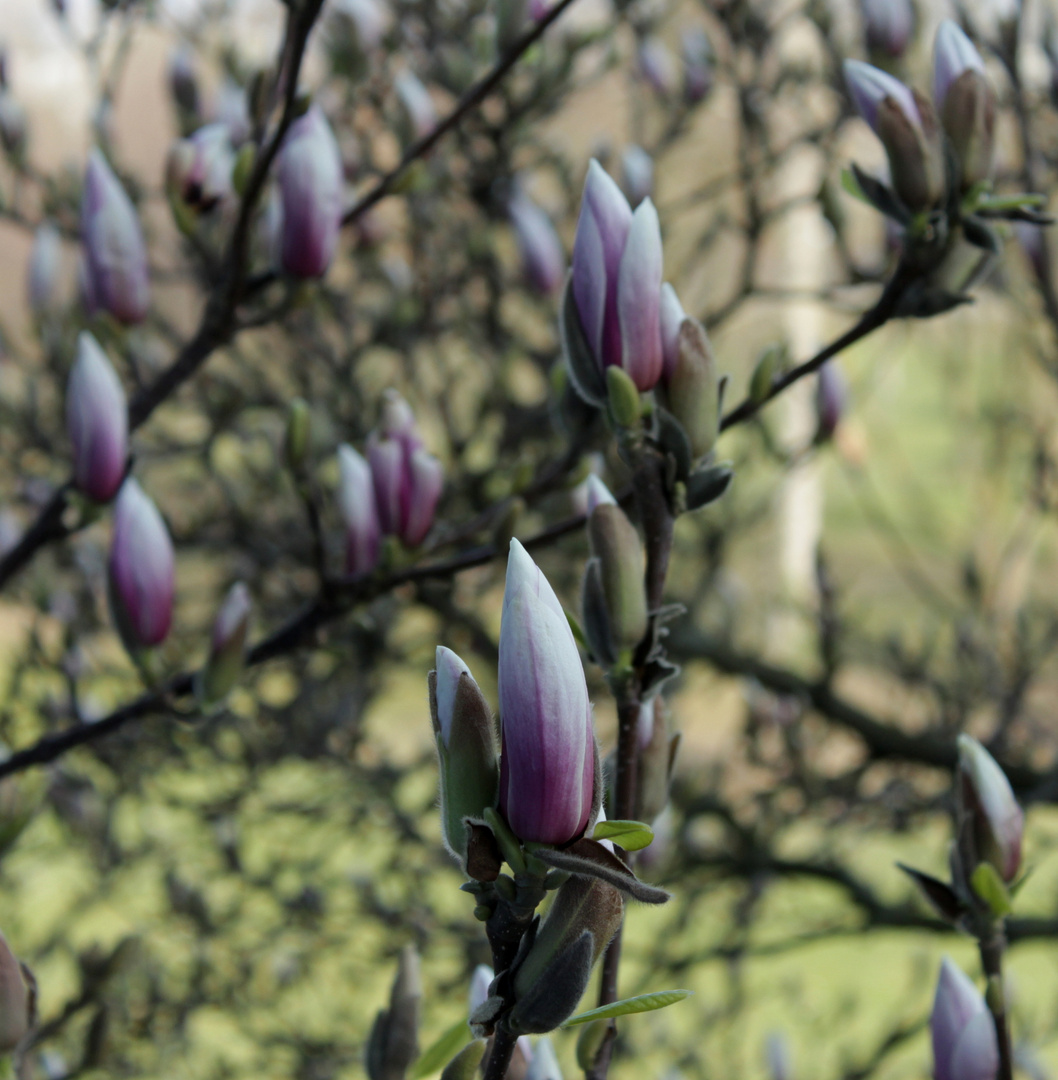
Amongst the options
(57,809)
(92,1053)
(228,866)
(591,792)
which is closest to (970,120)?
(591,792)

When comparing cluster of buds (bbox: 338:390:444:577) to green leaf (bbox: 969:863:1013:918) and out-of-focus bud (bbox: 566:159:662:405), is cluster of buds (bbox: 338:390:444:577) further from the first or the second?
green leaf (bbox: 969:863:1013:918)

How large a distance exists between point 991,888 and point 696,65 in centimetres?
169

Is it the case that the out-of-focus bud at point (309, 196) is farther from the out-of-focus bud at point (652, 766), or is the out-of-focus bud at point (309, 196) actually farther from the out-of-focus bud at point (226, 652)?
the out-of-focus bud at point (652, 766)

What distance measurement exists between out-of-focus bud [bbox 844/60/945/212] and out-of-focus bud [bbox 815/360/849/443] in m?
0.51

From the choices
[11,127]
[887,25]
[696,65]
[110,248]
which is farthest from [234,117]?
[696,65]

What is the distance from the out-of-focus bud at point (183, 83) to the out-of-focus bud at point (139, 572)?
876mm

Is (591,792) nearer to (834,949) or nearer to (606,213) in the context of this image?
(606,213)

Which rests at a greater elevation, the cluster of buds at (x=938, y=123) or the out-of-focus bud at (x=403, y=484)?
the cluster of buds at (x=938, y=123)

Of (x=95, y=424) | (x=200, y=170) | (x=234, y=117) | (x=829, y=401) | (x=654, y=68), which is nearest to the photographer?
(x=95, y=424)

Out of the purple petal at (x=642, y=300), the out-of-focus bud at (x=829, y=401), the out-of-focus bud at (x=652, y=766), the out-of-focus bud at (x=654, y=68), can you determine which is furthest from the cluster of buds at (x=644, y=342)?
the out-of-focus bud at (x=654, y=68)

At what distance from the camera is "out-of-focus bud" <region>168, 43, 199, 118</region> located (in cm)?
148

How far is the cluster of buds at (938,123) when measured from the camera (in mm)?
598

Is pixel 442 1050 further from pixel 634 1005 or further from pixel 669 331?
pixel 669 331

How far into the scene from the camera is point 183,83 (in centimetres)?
148
